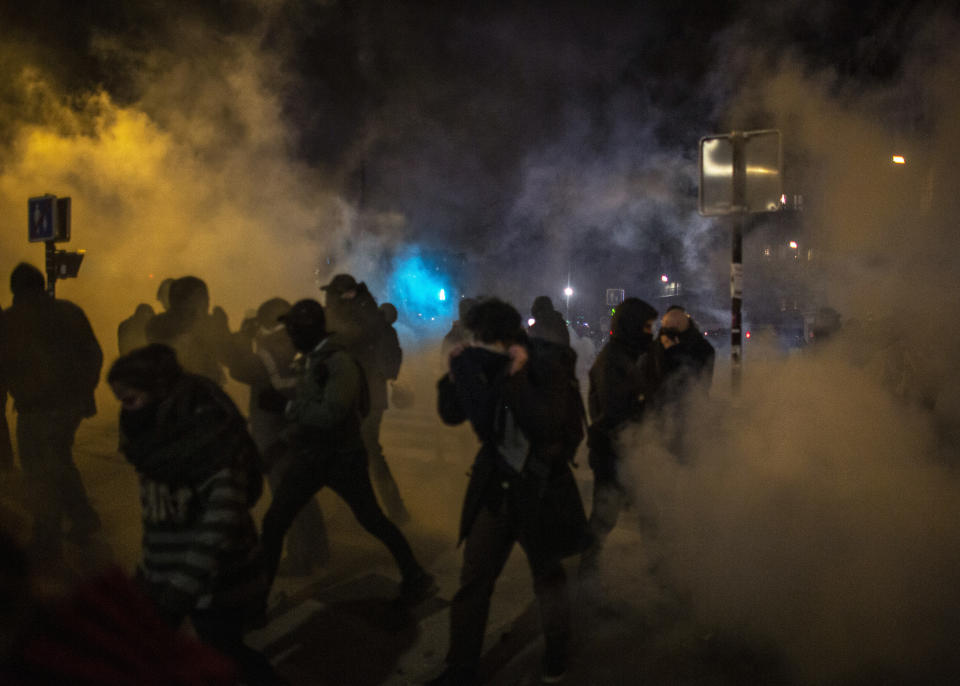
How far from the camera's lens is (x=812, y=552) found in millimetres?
3221

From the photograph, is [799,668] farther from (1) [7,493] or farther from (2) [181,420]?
(1) [7,493]

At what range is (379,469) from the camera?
15.3 feet

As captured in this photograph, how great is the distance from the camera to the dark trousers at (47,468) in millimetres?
3971

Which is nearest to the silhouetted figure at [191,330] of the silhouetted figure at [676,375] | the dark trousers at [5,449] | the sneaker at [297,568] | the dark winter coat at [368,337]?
the dark winter coat at [368,337]

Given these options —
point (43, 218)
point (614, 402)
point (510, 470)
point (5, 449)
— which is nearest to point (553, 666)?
point (510, 470)

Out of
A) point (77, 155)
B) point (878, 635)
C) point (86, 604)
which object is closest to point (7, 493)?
point (86, 604)

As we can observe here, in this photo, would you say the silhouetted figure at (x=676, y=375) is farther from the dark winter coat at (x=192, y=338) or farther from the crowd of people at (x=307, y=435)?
the dark winter coat at (x=192, y=338)

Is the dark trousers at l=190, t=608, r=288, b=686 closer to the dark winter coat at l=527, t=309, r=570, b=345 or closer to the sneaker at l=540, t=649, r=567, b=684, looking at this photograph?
the sneaker at l=540, t=649, r=567, b=684

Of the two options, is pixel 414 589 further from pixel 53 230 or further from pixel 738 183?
pixel 53 230

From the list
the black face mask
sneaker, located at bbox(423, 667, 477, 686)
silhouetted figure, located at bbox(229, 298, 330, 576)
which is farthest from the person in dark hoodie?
the black face mask

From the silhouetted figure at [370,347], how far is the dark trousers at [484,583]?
1.65m

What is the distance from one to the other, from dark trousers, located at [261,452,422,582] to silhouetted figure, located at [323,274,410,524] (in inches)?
35.1

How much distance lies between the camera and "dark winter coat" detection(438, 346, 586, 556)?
8.54 ft

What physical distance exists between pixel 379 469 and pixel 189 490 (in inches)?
104
